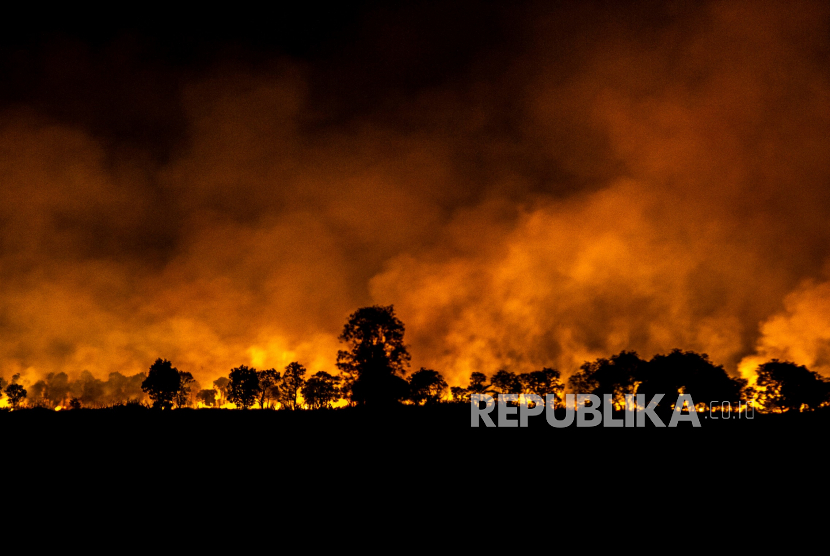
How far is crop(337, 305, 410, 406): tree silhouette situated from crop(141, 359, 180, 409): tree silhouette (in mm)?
62631

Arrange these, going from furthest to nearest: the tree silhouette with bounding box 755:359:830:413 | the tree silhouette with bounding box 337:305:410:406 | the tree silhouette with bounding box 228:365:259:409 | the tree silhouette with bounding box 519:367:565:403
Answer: the tree silhouette with bounding box 519:367:565:403
the tree silhouette with bounding box 228:365:259:409
the tree silhouette with bounding box 755:359:830:413
the tree silhouette with bounding box 337:305:410:406

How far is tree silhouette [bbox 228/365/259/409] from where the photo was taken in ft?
360

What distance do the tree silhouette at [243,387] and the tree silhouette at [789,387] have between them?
115931 millimetres

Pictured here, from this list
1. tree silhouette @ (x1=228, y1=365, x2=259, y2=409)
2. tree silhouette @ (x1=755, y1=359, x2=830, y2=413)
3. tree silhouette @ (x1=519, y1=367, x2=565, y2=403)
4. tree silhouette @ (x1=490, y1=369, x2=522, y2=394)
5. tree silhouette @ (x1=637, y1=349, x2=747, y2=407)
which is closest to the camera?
tree silhouette @ (x1=637, y1=349, x2=747, y2=407)

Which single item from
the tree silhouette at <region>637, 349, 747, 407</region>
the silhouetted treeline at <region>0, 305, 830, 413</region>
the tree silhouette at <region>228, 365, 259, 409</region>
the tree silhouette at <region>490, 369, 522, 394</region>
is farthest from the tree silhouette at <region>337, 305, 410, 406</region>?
the tree silhouette at <region>490, 369, 522, 394</region>

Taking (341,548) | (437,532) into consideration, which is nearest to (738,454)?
(437,532)

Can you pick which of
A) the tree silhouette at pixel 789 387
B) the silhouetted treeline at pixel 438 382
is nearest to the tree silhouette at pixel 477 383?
the silhouetted treeline at pixel 438 382

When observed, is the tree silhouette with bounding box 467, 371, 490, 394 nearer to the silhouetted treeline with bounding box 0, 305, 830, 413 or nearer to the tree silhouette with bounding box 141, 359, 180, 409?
the silhouetted treeline with bounding box 0, 305, 830, 413

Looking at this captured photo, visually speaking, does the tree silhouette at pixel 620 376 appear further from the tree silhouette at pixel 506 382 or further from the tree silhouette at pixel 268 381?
the tree silhouette at pixel 268 381

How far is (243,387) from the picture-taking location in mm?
111125

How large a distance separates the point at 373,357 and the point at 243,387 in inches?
3075

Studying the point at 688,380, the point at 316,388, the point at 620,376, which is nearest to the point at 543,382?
the point at 620,376

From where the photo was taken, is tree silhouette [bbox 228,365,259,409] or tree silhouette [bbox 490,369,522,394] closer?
tree silhouette [bbox 228,365,259,409]

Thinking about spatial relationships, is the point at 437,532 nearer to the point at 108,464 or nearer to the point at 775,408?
the point at 108,464
